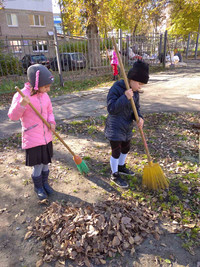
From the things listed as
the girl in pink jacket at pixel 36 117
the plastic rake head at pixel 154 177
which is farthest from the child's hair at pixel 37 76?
the plastic rake head at pixel 154 177

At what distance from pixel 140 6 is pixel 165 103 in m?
15.1

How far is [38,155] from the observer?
8.54 ft

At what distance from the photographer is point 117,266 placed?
6.40ft

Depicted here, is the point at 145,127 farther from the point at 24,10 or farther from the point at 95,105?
the point at 24,10

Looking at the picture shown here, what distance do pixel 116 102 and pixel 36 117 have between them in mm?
972

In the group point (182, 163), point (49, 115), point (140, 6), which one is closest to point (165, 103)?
point (182, 163)

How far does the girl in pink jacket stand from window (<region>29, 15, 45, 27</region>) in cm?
2941

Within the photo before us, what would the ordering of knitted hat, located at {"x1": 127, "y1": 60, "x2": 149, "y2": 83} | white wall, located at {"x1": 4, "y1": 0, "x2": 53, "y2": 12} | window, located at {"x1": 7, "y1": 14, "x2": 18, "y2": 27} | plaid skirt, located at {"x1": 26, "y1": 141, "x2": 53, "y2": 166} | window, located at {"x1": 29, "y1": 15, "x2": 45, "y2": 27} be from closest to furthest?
knitted hat, located at {"x1": 127, "y1": 60, "x2": 149, "y2": 83} → plaid skirt, located at {"x1": 26, "y1": 141, "x2": 53, "y2": 166} → white wall, located at {"x1": 4, "y1": 0, "x2": 53, "y2": 12} → window, located at {"x1": 7, "y1": 14, "x2": 18, "y2": 27} → window, located at {"x1": 29, "y1": 15, "x2": 45, "y2": 27}

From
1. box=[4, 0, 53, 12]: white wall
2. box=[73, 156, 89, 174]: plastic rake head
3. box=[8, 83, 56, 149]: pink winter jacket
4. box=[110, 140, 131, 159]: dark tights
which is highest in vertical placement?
box=[4, 0, 53, 12]: white wall

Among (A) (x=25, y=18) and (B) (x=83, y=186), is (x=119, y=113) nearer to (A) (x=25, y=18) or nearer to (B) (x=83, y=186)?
(B) (x=83, y=186)

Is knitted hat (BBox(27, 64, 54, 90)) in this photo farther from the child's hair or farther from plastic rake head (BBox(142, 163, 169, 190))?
plastic rake head (BBox(142, 163, 169, 190))

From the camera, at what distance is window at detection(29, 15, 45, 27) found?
27.1 m

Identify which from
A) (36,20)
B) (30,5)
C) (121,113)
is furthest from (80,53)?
(36,20)

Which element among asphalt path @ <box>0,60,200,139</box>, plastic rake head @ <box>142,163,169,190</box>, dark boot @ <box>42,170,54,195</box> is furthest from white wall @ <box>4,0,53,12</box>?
plastic rake head @ <box>142,163,169,190</box>
